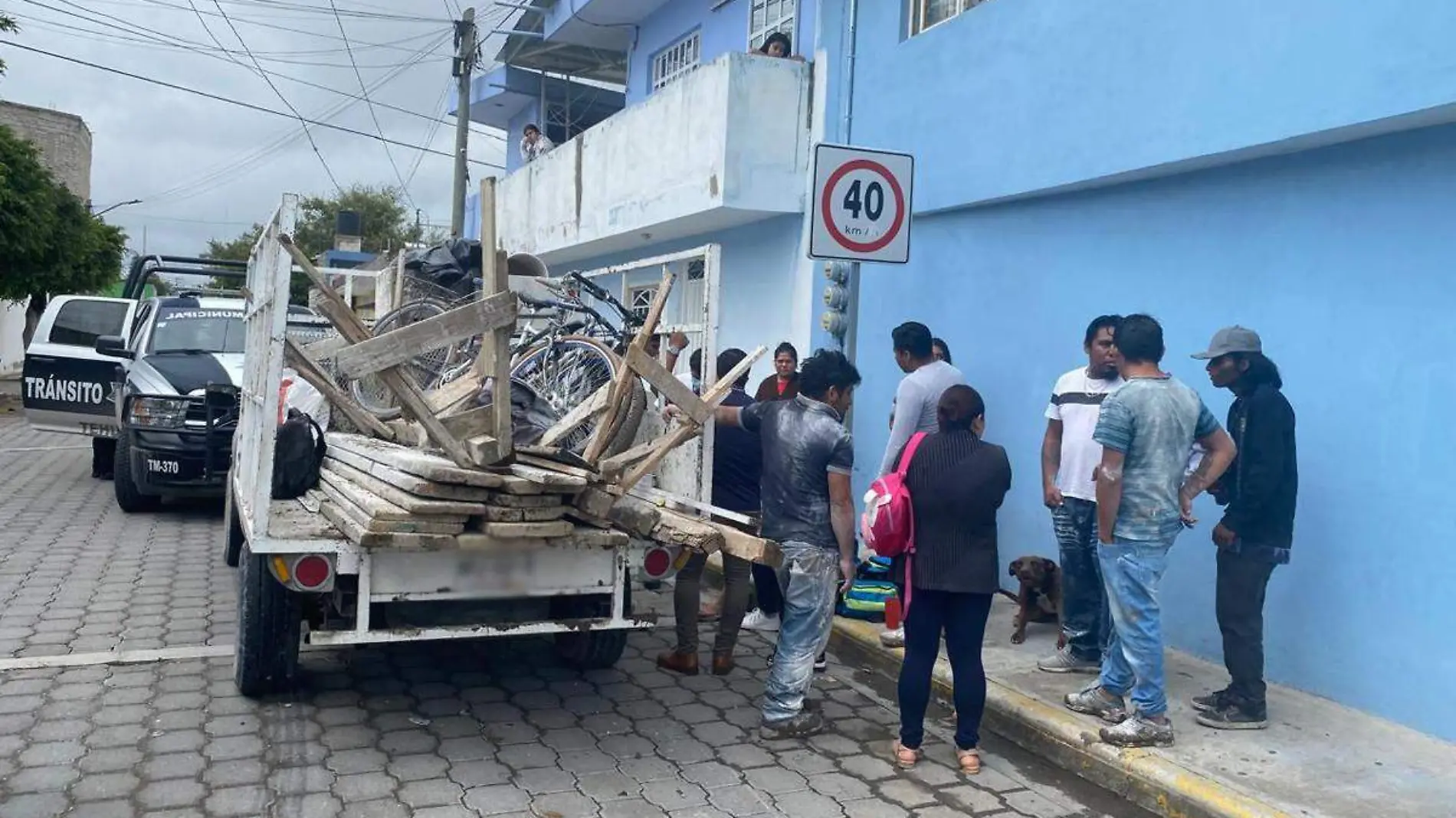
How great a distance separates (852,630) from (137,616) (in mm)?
4120

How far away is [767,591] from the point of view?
6.70 m

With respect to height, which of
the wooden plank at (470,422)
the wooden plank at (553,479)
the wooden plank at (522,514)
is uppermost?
the wooden plank at (470,422)

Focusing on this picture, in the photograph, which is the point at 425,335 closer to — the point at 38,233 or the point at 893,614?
the point at 893,614

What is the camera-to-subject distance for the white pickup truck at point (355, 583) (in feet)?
13.9

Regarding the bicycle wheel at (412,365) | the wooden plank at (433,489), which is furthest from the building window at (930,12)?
the wooden plank at (433,489)

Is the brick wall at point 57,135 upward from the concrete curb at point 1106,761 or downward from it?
upward

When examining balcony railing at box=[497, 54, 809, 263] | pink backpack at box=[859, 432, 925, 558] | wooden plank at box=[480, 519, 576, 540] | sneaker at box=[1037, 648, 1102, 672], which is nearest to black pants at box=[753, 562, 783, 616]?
sneaker at box=[1037, 648, 1102, 672]

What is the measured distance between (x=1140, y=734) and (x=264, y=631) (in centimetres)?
372

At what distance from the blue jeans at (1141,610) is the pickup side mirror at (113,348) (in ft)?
29.3

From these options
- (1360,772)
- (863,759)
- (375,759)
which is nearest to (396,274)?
(375,759)

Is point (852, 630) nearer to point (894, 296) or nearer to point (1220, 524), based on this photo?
point (1220, 524)

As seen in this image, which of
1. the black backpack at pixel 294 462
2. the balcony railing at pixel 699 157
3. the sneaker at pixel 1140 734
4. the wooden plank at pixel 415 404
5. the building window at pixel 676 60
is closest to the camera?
the wooden plank at pixel 415 404

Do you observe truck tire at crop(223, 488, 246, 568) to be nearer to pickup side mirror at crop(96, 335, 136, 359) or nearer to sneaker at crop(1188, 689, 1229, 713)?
pickup side mirror at crop(96, 335, 136, 359)

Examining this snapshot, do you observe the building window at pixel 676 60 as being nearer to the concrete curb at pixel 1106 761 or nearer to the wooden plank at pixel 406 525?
the concrete curb at pixel 1106 761
